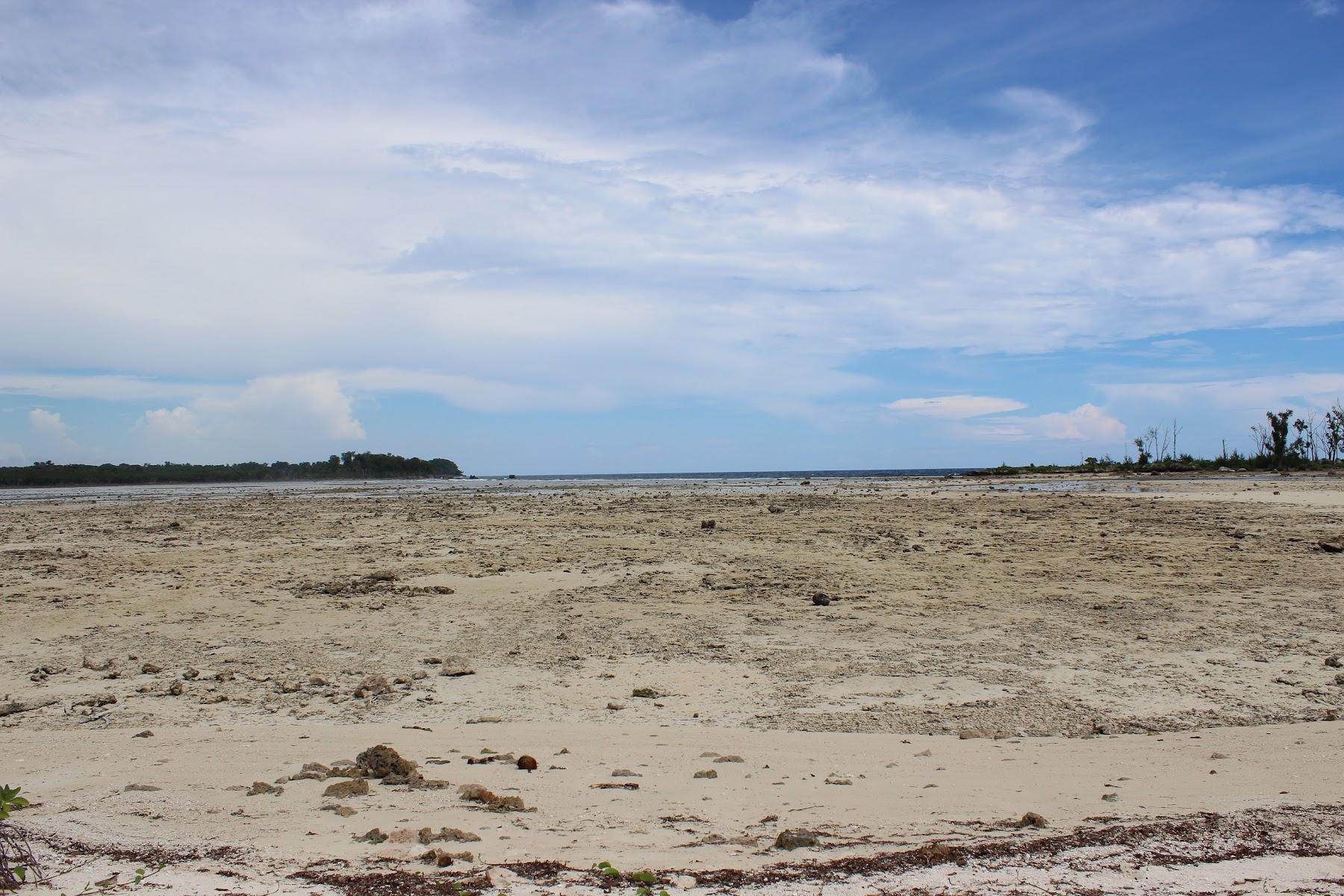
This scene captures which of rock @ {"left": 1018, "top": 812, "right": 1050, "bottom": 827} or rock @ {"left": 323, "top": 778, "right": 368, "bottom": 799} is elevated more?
rock @ {"left": 1018, "top": 812, "right": 1050, "bottom": 827}

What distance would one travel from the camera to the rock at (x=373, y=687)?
6.63 metres

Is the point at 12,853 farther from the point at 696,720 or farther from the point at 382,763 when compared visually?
the point at 696,720

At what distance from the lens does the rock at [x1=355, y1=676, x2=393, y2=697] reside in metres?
6.63

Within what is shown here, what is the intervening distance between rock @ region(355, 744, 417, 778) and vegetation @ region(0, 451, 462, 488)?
3190 inches

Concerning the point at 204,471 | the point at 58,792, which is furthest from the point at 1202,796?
the point at 204,471

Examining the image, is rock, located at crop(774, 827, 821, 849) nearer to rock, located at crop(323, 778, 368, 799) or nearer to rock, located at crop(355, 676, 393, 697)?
rock, located at crop(323, 778, 368, 799)

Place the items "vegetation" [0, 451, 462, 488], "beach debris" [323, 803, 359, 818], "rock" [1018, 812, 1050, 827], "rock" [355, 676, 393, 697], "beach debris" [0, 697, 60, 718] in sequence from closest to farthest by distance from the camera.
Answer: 1. "rock" [1018, 812, 1050, 827]
2. "beach debris" [323, 803, 359, 818]
3. "beach debris" [0, 697, 60, 718]
4. "rock" [355, 676, 393, 697]
5. "vegetation" [0, 451, 462, 488]

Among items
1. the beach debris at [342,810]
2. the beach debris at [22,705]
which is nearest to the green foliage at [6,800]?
the beach debris at [342,810]

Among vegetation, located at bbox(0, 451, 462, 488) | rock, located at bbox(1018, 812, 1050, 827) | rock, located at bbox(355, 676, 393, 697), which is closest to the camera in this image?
rock, located at bbox(1018, 812, 1050, 827)

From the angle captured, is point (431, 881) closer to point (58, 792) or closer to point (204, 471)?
point (58, 792)

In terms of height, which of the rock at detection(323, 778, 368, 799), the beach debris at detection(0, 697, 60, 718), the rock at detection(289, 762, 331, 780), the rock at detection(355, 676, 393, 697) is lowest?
the beach debris at detection(0, 697, 60, 718)

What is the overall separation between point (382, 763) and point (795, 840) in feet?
7.82

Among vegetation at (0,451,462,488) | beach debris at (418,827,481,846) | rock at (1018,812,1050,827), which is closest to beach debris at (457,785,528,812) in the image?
beach debris at (418,827,481,846)

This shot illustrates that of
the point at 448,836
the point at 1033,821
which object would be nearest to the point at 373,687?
the point at 448,836
